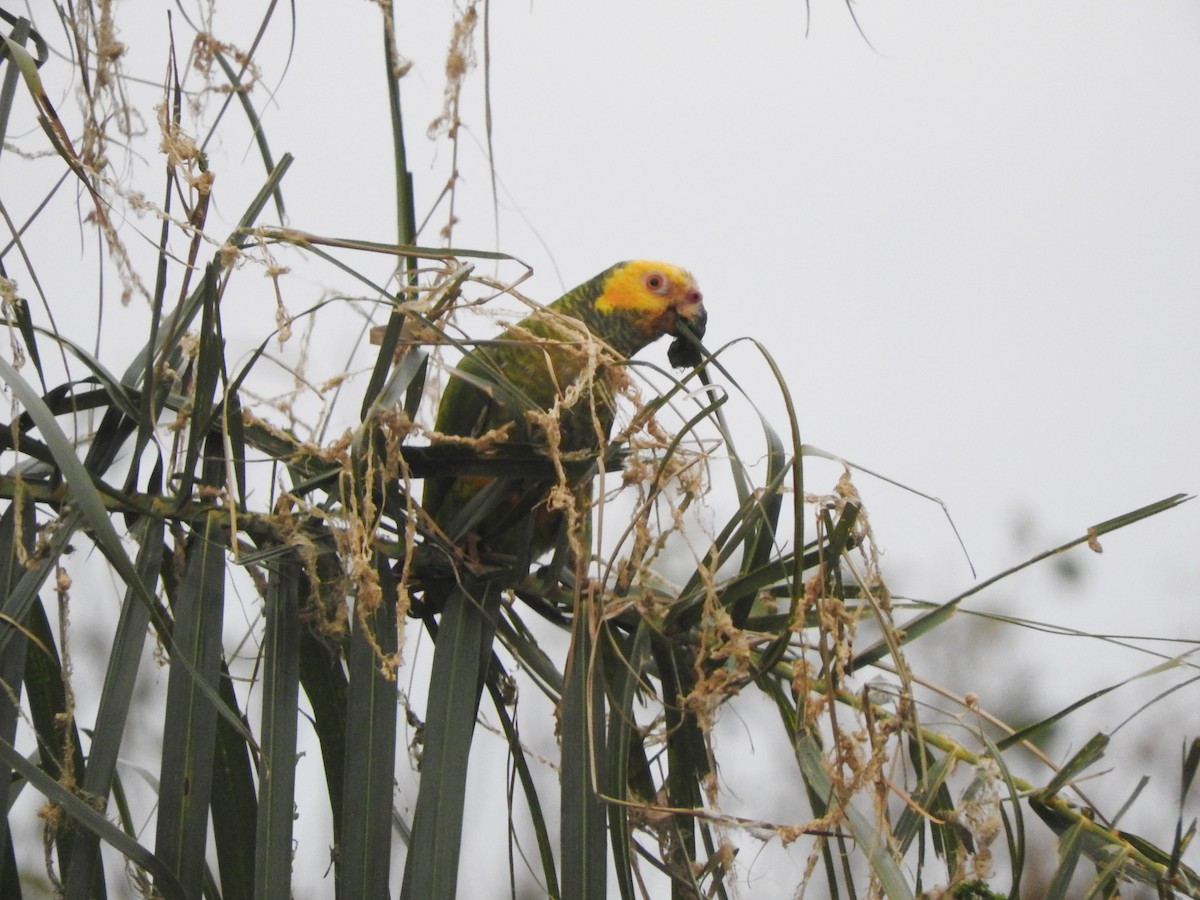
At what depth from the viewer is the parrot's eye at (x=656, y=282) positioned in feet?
4.23

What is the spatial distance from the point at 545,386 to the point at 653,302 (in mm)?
213

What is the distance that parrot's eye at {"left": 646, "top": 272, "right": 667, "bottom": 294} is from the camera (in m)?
1.29

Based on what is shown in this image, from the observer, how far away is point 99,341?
2.66 ft

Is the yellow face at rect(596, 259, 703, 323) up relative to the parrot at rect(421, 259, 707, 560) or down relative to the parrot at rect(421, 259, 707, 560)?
up

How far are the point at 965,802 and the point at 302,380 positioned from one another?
0.51 metres

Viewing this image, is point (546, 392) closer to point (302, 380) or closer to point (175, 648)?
point (302, 380)

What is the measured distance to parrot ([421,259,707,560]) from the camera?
68 cm

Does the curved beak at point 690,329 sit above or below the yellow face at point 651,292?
below

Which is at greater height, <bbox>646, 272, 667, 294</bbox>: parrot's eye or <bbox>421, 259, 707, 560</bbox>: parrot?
<bbox>646, 272, 667, 294</bbox>: parrot's eye

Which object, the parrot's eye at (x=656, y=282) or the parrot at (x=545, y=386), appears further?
the parrot's eye at (x=656, y=282)

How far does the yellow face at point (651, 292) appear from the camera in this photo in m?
1.29

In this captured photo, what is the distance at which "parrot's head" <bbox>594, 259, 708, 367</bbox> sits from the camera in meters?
1.29

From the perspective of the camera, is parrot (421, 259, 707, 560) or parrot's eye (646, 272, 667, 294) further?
parrot's eye (646, 272, 667, 294)

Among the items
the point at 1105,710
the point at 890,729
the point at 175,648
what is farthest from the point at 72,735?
the point at 1105,710
